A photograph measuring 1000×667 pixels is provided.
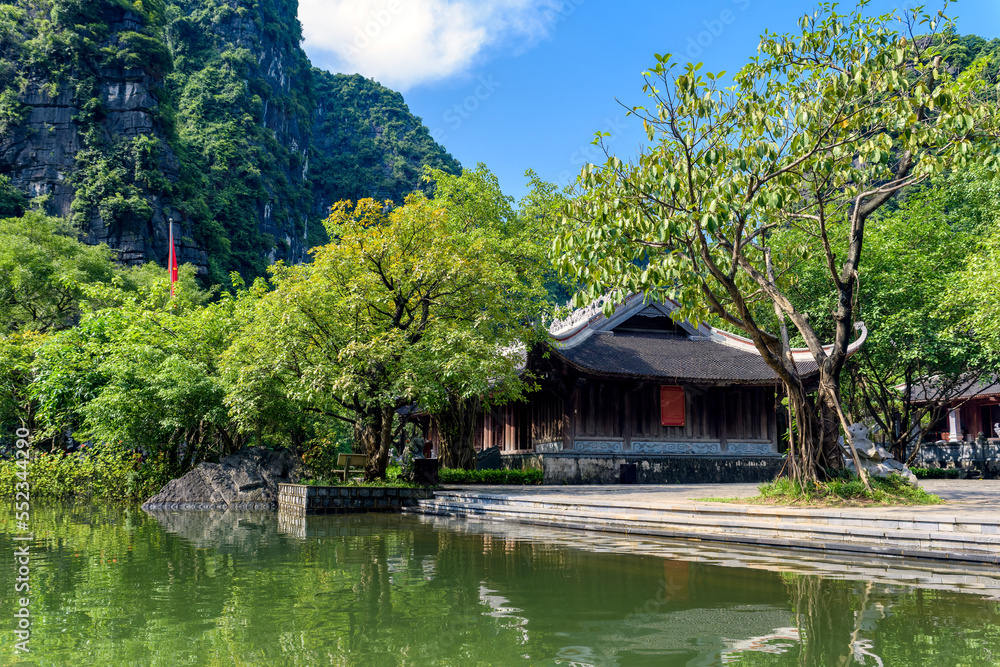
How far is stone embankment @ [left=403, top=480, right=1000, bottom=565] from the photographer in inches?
299

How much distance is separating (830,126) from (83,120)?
53.9 metres

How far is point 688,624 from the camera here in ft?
15.6

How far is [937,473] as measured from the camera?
26969 mm

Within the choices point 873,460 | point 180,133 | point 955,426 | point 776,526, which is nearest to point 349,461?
point 776,526

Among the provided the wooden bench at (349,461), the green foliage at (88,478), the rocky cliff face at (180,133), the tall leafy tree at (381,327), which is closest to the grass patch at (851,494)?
the tall leafy tree at (381,327)

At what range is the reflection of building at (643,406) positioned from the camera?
21562 mm

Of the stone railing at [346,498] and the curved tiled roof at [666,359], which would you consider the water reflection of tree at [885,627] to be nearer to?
the stone railing at [346,498]

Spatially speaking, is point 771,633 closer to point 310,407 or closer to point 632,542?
point 632,542

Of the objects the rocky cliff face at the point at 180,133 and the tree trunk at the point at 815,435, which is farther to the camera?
the rocky cliff face at the point at 180,133

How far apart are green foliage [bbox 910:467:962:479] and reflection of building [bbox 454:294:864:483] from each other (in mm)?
6921

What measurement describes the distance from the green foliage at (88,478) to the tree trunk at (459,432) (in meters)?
8.18

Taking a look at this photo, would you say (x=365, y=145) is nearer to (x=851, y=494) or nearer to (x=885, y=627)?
(x=851, y=494)

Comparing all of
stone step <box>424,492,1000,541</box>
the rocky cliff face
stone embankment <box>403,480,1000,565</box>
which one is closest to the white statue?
stone embankment <box>403,480,1000,565</box>

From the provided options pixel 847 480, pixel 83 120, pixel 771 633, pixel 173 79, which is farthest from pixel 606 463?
pixel 173 79
